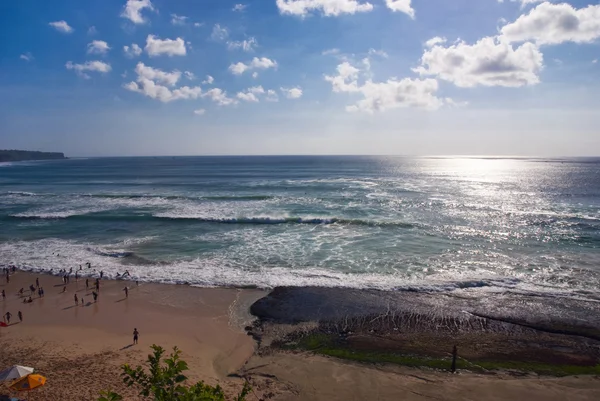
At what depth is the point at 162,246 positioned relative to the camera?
31.9m

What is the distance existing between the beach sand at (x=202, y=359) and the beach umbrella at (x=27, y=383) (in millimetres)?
511

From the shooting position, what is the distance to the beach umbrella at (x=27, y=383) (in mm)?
12477

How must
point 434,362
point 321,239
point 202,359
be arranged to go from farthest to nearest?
point 321,239 → point 202,359 → point 434,362

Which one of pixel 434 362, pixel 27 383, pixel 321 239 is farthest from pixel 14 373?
pixel 321 239

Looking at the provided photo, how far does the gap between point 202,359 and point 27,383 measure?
5998 mm

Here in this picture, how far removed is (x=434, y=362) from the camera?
15141mm

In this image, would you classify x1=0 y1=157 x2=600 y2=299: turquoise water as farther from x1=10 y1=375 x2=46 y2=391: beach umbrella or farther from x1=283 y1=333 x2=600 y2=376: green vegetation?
x1=10 y1=375 x2=46 y2=391: beach umbrella

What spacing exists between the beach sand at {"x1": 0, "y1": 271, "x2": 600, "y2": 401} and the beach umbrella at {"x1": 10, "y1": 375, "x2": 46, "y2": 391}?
51 cm

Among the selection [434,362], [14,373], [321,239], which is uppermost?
[321,239]

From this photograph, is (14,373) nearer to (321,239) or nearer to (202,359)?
(202,359)

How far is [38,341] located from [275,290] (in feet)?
39.4

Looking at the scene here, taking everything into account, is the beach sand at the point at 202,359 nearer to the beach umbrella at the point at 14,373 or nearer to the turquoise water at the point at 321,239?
the beach umbrella at the point at 14,373

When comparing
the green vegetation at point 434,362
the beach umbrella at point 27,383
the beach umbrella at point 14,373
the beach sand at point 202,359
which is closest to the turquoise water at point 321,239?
the beach sand at point 202,359

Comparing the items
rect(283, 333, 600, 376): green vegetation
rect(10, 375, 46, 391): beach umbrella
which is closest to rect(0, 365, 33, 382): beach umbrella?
rect(10, 375, 46, 391): beach umbrella
